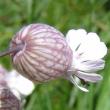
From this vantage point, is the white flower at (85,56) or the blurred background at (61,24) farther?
Answer: the blurred background at (61,24)

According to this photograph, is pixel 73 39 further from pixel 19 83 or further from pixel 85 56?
pixel 19 83

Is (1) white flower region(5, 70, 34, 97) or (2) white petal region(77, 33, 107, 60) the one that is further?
(1) white flower region(5, 70, 34, 97)

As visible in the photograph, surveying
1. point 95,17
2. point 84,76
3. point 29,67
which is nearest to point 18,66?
point 29,67

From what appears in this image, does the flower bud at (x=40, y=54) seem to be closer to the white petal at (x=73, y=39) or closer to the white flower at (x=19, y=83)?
the white petal at (x=73, y=39)

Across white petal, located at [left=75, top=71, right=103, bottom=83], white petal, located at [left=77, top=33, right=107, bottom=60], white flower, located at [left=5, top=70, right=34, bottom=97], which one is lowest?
white flower, located at [left=5, top=70, right=34, bottom=97]

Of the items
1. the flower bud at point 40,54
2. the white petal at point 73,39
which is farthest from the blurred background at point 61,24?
the flower bud at point 40,54

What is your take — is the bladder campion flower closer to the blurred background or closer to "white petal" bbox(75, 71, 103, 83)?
"white petal" bbox(75, 71, 103, 83)

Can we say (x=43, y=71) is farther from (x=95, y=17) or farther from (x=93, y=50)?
(x=95, y=17)

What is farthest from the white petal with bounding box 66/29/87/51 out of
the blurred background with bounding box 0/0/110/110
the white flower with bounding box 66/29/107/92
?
the blurred background with bounding box 0/0/110/110
